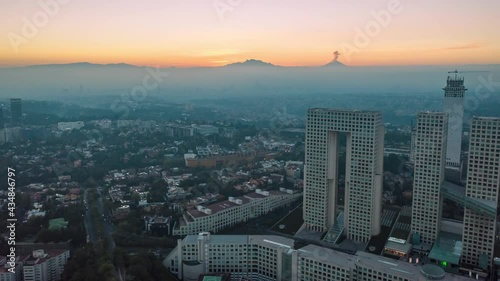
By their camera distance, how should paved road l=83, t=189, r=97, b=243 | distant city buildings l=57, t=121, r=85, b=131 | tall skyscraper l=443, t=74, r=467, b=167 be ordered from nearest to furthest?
paved road l=83, t=189, r=97, b=243
tall skyscraper l=443, t=74, r=467, b=167
distant city buildings l=57, t=121, r=85, b=131

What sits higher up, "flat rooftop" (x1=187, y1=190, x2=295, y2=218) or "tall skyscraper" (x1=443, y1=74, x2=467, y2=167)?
"tall skyscraper" (x1=443, y1=74, x2=467, y2=167)

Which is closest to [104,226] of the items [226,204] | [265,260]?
[226,204]

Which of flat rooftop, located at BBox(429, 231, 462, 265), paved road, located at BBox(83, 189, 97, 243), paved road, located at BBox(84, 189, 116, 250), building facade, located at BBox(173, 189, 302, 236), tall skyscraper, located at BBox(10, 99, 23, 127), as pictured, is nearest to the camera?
flat rooftop, located at BBox(429, 231, 462, 265)

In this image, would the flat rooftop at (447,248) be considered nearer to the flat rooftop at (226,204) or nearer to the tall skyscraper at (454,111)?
the flat rooftop at (226,204)

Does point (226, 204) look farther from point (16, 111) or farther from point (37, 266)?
point (16, 111)

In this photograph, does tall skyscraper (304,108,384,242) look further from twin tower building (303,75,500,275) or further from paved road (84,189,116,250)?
paved road (84,189,116,250)

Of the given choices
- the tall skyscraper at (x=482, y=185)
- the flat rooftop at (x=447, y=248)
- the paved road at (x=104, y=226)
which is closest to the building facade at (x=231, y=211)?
the paved road at (x=104, y=226)

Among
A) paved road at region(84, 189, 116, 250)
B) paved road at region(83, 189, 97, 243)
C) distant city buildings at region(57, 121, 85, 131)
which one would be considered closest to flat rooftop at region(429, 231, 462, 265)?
paved road at region(84, 189, 116, 250)
